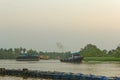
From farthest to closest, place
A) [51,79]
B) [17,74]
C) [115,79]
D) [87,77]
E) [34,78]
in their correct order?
[17,74] → [34,78] → [51,79] → [87,77] → [115,79]

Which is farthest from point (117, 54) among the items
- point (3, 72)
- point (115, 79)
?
point (115, 79)

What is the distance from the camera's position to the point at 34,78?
7288 centimetres

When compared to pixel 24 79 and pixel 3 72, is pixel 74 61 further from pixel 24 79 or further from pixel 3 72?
pixel 24 79

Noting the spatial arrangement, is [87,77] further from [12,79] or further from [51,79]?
[12,79]

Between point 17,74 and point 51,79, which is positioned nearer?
point 51,79

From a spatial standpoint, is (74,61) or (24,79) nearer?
(24,79)

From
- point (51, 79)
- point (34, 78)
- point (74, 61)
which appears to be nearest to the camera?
point (51, 79)

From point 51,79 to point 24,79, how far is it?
5824 millimetres

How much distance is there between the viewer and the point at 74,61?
620ft

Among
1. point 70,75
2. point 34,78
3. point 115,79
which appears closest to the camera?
point 115,79

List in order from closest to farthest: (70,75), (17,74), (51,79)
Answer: (70,75)
(51,79)
(17,74)

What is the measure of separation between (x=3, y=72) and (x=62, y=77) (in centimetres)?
2279

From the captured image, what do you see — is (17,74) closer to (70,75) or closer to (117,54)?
(70,75)

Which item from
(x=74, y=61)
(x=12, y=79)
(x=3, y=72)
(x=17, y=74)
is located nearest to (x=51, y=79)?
(x=12, y=79)
